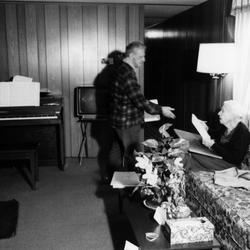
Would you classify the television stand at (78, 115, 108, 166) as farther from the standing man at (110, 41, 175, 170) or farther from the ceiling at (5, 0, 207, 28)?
the ceiling at (5, 0, 207, 28)

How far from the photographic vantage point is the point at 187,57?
5645 mm

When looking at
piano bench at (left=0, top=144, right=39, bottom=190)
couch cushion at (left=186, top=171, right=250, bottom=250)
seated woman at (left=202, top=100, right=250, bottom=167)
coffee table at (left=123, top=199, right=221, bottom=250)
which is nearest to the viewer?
coffee table at (left=123, top=199, right=221, bottom=250)

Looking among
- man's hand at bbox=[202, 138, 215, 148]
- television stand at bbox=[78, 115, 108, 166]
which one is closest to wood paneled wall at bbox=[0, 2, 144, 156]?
television stand at bbox=[78, 115, 108, 166]

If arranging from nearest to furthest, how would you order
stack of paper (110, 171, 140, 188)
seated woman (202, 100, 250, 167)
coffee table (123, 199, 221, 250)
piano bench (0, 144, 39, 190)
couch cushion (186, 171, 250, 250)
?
coffee table (123, 199, 221, 250) < couch cushion (186, 171, 250, 250) < stack of paper (110, 171, 140, 188) < seated woman (202, 100, 250, 167) < piano bench (0, 144, 39, 190)

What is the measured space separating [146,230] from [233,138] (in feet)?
4.40

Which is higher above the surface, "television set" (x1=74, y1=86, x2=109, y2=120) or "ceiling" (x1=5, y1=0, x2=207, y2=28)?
"ceiling" (x1=5, y1=0, x2=207, y2=28)

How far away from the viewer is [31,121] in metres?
4.34

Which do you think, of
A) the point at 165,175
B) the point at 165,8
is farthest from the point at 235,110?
the point at 165,8

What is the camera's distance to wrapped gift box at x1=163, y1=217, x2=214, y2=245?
2061 mm

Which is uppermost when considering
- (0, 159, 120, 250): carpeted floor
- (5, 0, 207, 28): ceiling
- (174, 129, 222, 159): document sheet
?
(5, 0, 207, 28): ceiling

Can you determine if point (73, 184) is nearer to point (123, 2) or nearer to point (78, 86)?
point (78, 86)

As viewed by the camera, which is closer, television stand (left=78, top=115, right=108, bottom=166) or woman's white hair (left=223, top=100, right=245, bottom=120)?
woman's white hair (left=223, top=100, right=245, bottom=120)

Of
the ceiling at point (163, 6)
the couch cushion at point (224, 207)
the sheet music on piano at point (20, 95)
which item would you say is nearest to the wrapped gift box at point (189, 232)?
the couch cushion at point (224, 207)

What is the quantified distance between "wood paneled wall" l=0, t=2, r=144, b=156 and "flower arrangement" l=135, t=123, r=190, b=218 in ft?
9.51
